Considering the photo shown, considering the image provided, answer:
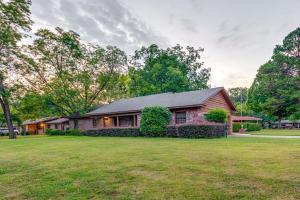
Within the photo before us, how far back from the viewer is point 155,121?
68.8 feet

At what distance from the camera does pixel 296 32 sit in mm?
37750

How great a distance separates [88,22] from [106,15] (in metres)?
2.38

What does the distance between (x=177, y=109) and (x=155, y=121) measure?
267 cm

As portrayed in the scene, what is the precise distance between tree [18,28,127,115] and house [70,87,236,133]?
3.52 metres

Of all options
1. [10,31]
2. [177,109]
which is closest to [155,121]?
[177,109]

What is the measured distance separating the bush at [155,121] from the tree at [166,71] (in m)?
20.4

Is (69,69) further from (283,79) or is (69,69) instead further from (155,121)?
(283,79)

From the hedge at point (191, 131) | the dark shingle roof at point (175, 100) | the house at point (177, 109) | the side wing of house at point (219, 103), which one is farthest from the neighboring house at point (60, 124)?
the side wing of house at point (219, 103)

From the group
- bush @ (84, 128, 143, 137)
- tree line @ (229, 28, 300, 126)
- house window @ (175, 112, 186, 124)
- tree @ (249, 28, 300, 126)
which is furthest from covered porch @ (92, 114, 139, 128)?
tree @ (249, 28, 300, 126)

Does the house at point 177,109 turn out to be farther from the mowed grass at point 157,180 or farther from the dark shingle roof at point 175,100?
the mowed grass at point 157,180

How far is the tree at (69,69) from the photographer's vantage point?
1149 inches

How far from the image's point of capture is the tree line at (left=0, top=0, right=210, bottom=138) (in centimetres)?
2684

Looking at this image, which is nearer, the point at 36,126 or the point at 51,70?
the point at 51,70

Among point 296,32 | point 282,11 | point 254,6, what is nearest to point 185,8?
point 254,6
